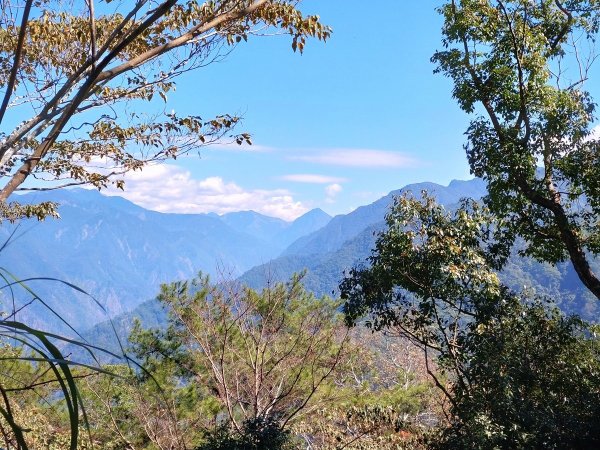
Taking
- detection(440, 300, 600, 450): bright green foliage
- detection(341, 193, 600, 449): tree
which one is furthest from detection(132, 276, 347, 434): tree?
detection(440, 300, 600, 450): bright green foliage

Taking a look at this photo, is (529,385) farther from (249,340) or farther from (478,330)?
(249,340)

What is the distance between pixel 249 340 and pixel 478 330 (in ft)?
15.2

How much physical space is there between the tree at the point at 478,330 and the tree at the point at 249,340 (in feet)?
7.80

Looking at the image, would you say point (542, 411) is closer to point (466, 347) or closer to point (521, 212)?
point (466, 347)

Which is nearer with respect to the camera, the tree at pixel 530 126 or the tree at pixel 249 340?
the tree at pixel 530 126

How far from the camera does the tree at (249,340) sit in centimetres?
813

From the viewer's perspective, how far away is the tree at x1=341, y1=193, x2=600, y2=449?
14.4 feet

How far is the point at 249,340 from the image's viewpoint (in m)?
8.80

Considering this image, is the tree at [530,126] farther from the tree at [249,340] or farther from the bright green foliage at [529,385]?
the tree at [249,340]

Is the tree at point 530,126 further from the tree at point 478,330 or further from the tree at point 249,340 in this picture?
the tree at point 249,340

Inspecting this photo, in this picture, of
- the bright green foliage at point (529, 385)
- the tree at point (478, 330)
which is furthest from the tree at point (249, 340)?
the bright green foliage at point (529, 385)

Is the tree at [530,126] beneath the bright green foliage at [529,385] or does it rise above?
above

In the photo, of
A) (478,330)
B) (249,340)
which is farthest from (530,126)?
(249,340)

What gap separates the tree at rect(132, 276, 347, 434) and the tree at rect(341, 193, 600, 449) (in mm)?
2376
